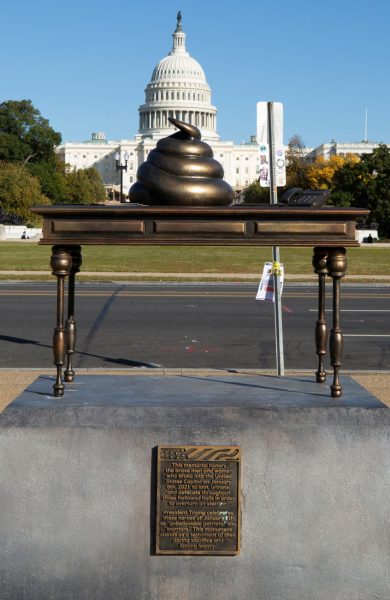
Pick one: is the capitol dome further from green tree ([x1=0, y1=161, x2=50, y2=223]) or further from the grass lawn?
the grass lawn

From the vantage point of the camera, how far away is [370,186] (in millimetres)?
82688

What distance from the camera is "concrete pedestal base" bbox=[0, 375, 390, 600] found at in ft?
16.8

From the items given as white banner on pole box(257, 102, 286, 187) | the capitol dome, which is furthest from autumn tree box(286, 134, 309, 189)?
white banner on pole box(257, 102, 286, 187)

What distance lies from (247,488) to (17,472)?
3.98 feet

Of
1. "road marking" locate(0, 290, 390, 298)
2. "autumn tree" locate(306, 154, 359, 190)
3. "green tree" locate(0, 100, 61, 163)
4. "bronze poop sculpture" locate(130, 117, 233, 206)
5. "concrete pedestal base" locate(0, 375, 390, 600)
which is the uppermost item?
"green tree" locate(0, 100, 61, 163)

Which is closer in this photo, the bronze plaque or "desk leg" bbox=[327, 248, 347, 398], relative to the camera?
the bronze plaque

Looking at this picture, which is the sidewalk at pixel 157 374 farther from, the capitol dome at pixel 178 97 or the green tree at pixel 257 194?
the capitol dome at pixel 178 97

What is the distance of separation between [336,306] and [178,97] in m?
155

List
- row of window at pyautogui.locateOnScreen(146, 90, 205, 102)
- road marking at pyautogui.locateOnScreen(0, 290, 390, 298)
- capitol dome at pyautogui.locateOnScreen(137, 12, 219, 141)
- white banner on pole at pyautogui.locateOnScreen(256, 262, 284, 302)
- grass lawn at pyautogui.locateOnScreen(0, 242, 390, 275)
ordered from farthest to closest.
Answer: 1. row of window at pyautogui.locateOnScreen(146, 90, 205, 102)
2. capitol dome at pyautogui.locateOnScreen(137, 12, 219, 141)
3. grass lawn at pyautogui.locateOnScreen(0, 242, 390, 275)
4. road marking at pyautogui.locateOnScreen(0, 290, 390, 298)
5. white banner on pole at pyautogui.locateOnScreen(256, 262, 284, 302)

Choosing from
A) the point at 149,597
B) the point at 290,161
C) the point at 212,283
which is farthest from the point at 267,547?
the point at 290,161

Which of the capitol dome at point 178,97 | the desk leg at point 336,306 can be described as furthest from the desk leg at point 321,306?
the capitol dome at point 178,97

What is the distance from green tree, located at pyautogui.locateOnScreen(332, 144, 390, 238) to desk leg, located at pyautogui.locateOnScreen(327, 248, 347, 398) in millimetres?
75750

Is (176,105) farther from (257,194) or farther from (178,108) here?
(257,194)

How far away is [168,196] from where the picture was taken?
575 centimetres
